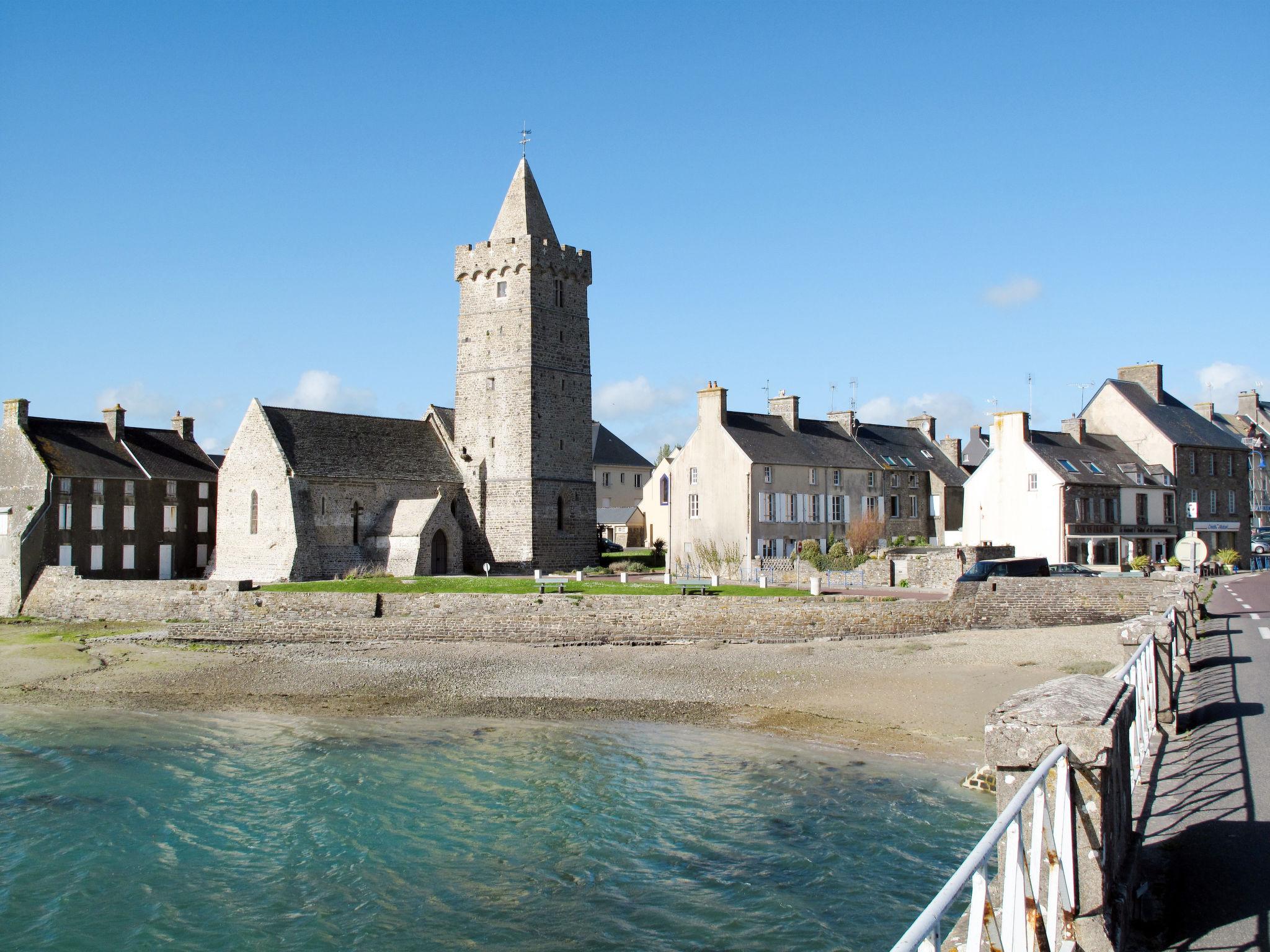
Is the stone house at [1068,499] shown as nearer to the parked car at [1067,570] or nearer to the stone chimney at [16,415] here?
the parked car at [1067,570]

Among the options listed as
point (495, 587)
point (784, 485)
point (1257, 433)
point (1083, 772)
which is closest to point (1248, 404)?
point (1257, 433)

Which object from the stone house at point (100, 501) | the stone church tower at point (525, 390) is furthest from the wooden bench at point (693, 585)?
the stone house at point (100, 501)

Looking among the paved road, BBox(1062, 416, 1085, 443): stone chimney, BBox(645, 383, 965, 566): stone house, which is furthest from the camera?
BBox(1062, 416, 1085, 443): stone chimney

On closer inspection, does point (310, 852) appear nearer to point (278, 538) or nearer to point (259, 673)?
point (259, 673)

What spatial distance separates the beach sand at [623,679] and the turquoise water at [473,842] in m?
2.13

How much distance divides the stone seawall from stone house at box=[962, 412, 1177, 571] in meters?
14.2

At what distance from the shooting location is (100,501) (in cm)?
4225

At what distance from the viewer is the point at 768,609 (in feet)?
98.2

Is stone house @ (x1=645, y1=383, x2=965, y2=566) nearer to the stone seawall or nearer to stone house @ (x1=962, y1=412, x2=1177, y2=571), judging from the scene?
stone house @ (x1=962, y1=412, x2=1177, y2=571)

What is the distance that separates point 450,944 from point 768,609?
20625mm

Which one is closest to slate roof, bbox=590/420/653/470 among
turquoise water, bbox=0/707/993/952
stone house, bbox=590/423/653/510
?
stone house, bbox=590/423/653/510

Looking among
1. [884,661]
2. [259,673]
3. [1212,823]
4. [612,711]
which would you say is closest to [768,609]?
[884,661]

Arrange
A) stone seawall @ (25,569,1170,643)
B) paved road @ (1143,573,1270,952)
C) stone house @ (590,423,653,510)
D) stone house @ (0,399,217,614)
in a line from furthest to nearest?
stone house @ (590,423,653,510) → stone house @ (0,399,217,614) → stone seawall @ (25,569,1170,643) → paved road @ (1143,573,1270,952)

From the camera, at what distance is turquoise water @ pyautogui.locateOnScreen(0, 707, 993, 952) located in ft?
34.7
